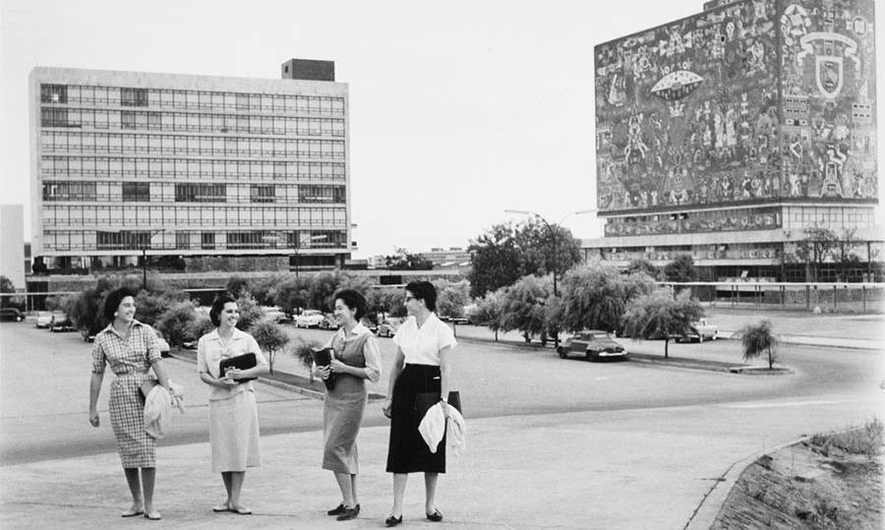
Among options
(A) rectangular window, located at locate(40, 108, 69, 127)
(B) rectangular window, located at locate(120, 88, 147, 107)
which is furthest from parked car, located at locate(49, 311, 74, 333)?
(B) rectangular window, located at locate(120, 88, 147, 107)

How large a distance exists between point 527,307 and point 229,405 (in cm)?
4862

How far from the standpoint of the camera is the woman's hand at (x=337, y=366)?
29.6 feet

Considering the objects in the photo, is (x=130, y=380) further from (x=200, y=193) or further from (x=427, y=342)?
(x=200, y=193)

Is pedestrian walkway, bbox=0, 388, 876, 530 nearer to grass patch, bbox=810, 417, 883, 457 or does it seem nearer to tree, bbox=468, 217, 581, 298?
grass patch, bbox=810, 417, 883, 457

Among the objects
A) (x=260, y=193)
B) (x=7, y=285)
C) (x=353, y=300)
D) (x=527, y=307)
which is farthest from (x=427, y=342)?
(x=7, y=285)

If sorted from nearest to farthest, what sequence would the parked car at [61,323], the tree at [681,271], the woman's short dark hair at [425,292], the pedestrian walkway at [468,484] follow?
the woman's short dark hair at [425,292] < the pedestrian walkway at [468,484] < the parked car at [61,323] < the tree at [681,271]

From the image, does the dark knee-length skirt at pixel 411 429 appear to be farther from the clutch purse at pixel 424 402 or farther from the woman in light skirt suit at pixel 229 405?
the woman in light skirt suit at pixel 229 405

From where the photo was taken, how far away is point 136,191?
127500 millimetres

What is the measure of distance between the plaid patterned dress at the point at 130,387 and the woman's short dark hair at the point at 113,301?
5.4 inches

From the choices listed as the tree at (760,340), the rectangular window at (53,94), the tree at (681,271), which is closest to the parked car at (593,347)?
the tree at (760,340)

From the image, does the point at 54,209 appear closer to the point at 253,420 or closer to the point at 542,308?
the point at 542,308

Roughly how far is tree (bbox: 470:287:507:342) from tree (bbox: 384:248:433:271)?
8835 centimetres

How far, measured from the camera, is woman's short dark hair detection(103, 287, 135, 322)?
9.01 m

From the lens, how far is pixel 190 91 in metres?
130
